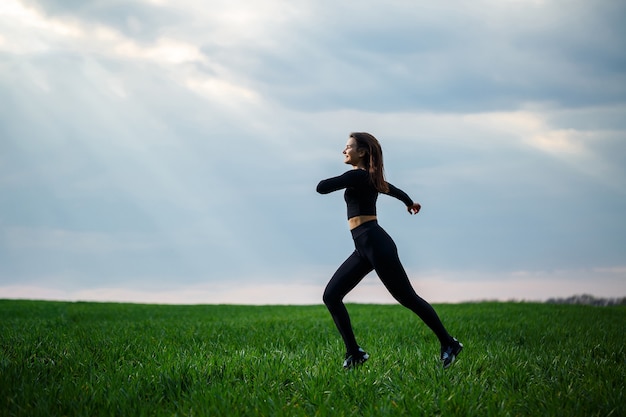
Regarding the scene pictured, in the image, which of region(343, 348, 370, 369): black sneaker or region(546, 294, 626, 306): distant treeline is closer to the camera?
region(343, 348, 370, 369): black sneaker

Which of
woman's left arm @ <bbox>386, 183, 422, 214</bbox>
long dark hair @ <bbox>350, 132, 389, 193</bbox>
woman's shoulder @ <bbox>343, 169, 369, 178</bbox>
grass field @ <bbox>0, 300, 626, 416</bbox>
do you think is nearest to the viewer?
grass field @ <bbox>0, 300, 626, 416</bbox>

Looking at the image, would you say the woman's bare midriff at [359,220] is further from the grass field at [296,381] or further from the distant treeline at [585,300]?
the distant treeline at [585,300]

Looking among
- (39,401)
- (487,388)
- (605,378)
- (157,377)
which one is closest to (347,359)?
(487,388)

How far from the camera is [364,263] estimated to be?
686 centimetres

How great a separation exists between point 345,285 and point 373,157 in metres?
1.48

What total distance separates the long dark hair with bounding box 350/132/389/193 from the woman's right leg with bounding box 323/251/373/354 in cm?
84

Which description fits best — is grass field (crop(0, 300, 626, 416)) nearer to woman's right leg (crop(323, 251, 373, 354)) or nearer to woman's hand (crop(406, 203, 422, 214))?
woman's right leg (crop(323, 251, 373, 354))

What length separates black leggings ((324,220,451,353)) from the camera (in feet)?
21.6

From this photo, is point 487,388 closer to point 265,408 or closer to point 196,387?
point 265,408

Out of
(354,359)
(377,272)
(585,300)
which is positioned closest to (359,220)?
(377,272)

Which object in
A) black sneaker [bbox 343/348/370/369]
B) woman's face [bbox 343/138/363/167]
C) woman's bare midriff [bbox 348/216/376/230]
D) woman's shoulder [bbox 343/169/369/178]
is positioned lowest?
black sneaker [bbox 343/348/370/369]

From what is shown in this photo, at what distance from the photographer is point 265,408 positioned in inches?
203

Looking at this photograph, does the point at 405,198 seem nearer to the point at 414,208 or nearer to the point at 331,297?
the point at 414,208

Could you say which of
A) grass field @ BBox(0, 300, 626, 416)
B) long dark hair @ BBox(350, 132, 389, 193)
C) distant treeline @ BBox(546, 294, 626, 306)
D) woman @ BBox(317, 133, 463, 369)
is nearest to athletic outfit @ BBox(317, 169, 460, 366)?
woman @ BBox(317, 133, 463, 369)
